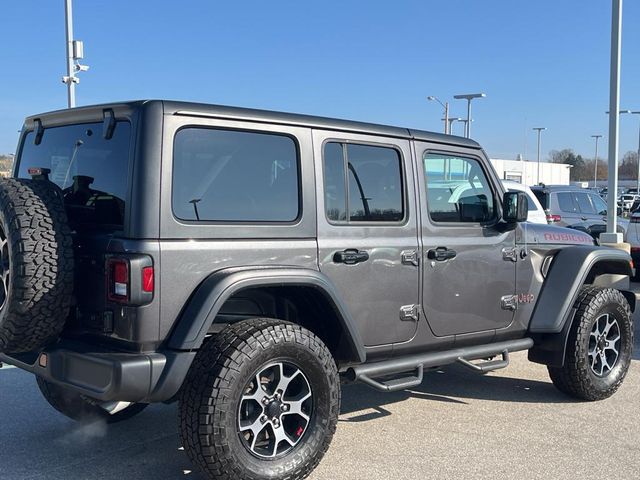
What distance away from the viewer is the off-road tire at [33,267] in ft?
10.4

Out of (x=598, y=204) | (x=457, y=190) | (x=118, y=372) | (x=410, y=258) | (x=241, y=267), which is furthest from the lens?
(x=598, y=204)

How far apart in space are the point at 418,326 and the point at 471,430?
2.94 ft

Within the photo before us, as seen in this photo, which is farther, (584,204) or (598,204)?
(598,204)

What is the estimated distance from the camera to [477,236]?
471 centimetres

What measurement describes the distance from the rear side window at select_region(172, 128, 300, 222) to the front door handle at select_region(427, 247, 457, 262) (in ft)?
3.39

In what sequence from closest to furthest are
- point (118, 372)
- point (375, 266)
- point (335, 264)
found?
point (118, 372) < point (335, 264) < point (375, 266)

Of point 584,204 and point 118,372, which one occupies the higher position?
point 584,204

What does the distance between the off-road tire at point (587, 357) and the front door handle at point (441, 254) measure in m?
1.39

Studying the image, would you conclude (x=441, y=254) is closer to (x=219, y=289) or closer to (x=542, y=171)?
(x=219, y=289)

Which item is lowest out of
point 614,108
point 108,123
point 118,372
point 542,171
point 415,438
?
point 415,438

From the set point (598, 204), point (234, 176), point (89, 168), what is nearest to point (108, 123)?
point (89, 168)

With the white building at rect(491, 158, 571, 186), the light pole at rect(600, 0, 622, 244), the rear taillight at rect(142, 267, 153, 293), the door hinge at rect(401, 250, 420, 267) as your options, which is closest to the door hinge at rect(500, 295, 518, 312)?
the door hinge at rect(401, 250, 420, 267)

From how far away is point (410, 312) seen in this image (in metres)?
4.27

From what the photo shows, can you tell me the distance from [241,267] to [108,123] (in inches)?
39.3
